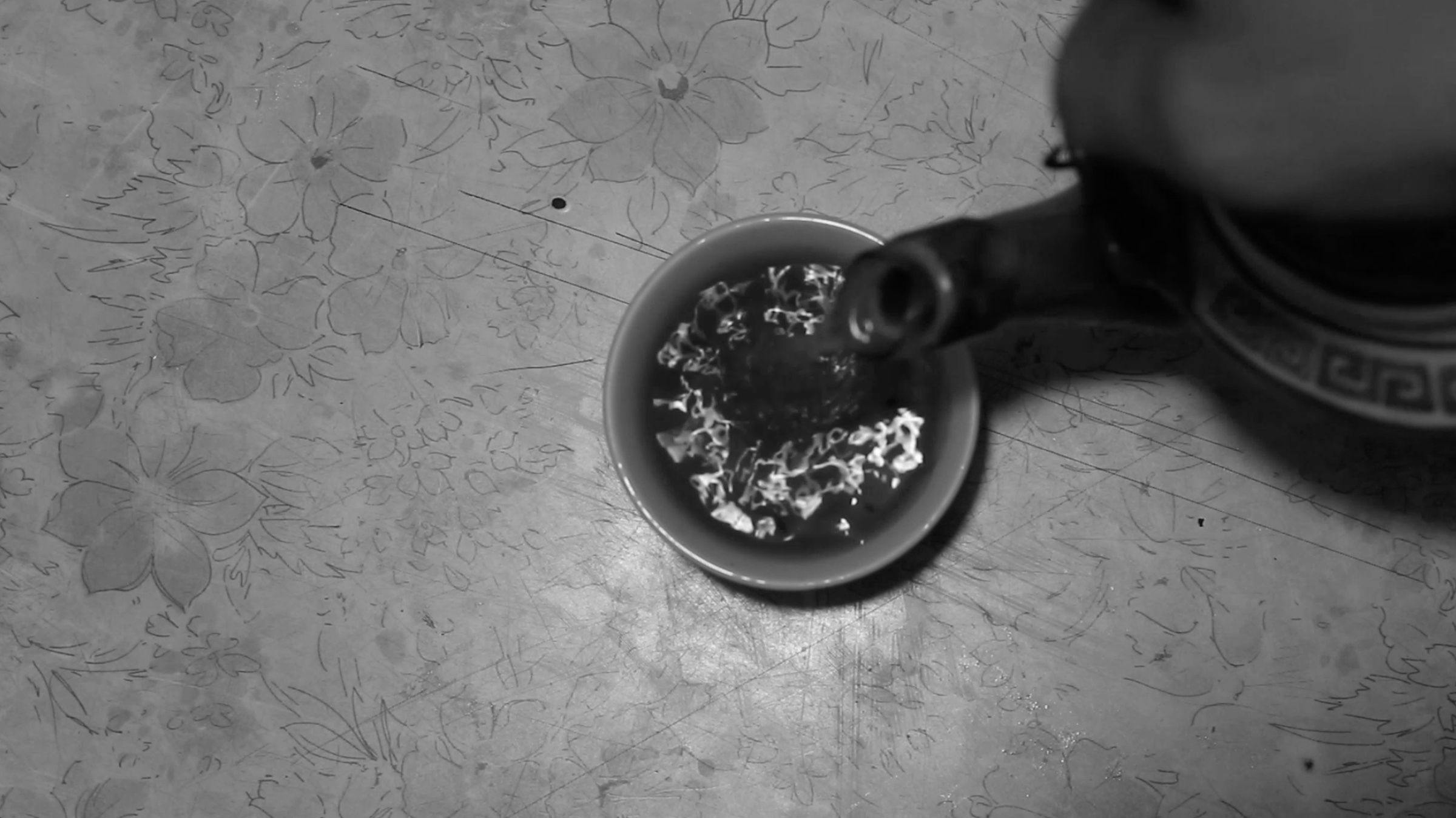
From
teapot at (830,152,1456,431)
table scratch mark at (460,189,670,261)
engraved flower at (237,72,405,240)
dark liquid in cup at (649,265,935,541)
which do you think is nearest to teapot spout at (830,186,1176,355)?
teapot at (830,152,1456,431)

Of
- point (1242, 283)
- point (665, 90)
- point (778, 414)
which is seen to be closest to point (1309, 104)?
point (1242, 283)

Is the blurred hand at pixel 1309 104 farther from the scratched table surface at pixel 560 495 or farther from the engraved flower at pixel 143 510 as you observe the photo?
the engraved flower at pixel 143 510

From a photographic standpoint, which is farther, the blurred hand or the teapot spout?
A: the teapot spout

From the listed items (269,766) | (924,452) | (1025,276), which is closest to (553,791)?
(269,766)

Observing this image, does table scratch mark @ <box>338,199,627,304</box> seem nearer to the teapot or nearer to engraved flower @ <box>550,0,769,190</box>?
engraved flower @ <box>550,0,769,190</box>

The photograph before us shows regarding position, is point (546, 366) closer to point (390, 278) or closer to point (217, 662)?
point (390, 278)

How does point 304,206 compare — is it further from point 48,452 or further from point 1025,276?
point 1025,276

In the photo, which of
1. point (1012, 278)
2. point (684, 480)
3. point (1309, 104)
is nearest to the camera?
point (1309, 104)

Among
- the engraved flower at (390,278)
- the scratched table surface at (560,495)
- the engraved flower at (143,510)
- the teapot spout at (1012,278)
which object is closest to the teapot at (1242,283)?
the teapot spout at (1012,278)
